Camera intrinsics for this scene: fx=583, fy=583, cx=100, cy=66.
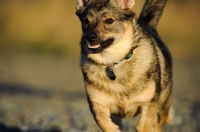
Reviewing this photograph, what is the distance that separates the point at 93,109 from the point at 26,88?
370 inches

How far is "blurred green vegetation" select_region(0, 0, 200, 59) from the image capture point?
86.6ft

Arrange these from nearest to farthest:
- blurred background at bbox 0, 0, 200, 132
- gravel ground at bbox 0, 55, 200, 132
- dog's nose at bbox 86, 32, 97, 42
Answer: dog's nose at bbox 86, 32, 97, 42 → gravel ground at bbox 0, 55, 200, 132 → blurred background at bbox 0, 0, 200, 132

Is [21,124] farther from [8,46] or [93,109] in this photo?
[8,46]

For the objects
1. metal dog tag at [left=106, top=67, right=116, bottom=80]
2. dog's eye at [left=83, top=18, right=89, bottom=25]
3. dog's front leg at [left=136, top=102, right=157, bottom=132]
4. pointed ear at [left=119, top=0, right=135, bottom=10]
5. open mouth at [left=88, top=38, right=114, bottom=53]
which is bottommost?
dog's front leg at [left=136, top=102, right=157, bottom=132]

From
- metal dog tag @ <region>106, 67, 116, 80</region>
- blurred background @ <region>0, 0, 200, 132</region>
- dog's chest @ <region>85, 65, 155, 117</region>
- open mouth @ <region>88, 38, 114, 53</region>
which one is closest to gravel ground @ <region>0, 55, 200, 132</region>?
blurred background @ <region>0, 0, 200, 132</region>

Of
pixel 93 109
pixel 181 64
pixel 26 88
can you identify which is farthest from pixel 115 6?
pixel 181 64

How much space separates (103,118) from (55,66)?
1475 centimetres

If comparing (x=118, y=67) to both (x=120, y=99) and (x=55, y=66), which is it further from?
(x=55, y=66)

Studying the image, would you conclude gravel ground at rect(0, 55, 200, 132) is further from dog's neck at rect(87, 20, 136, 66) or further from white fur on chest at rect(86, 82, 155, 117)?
dog's neck at rect(87, 20, 136, 66)

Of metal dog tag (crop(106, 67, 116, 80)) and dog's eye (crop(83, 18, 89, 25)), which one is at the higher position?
dog's eye (crop(83, 18, 89, 25))

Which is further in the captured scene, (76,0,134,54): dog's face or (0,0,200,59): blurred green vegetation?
(0,0,200,59): blurred green vegetation

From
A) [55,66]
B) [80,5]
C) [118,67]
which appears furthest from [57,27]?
[118,67]

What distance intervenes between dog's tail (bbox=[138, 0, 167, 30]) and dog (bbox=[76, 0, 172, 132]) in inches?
59.6

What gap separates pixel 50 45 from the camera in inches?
1069
